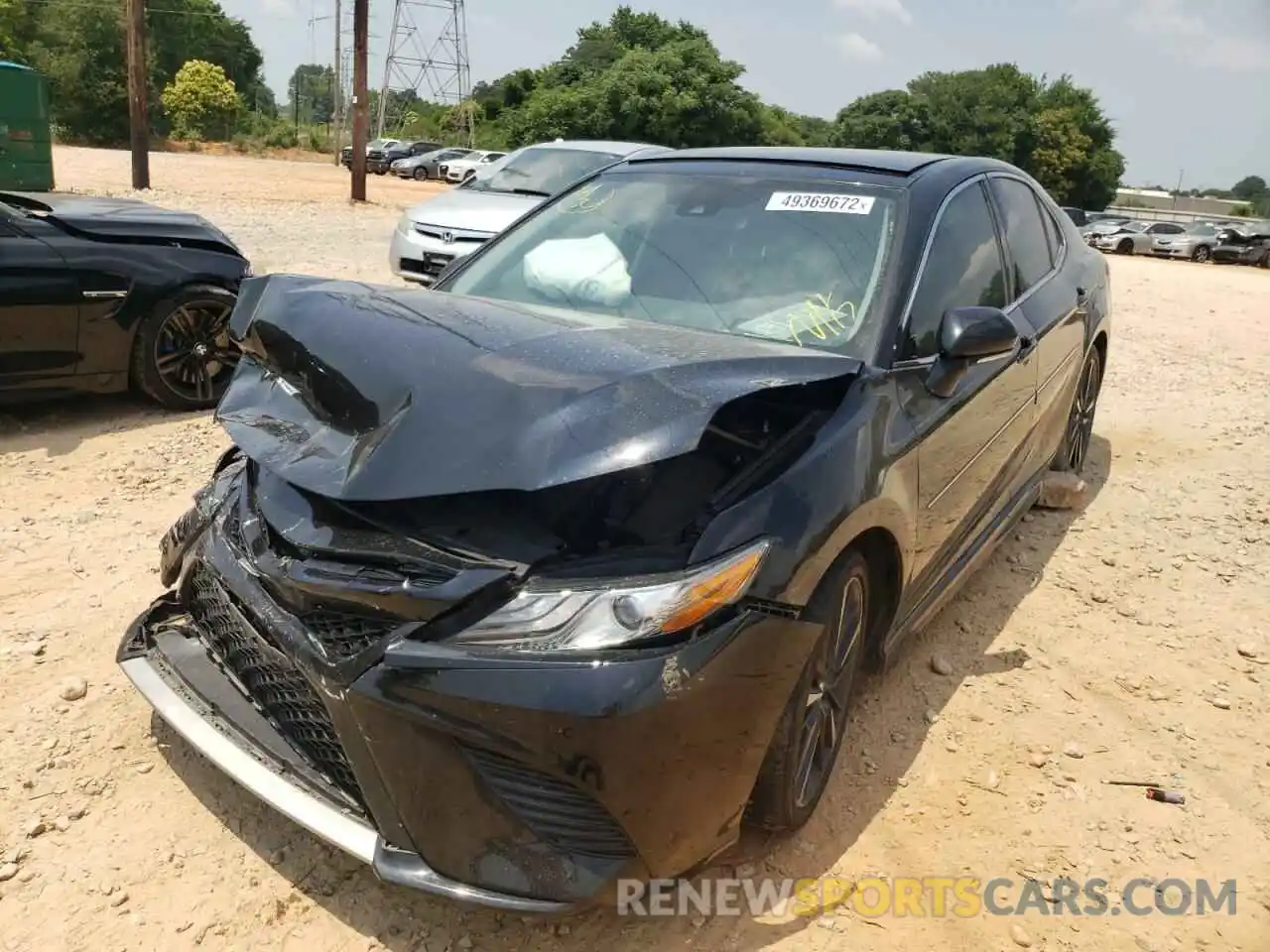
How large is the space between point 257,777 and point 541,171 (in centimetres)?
911

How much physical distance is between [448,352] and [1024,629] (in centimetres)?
263

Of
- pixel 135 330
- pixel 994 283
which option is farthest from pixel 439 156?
pixel 994 283

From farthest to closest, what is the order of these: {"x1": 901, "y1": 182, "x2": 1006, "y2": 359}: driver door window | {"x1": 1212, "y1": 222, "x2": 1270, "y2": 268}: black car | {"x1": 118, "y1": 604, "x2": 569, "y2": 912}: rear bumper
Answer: {"x1": 1212, "y1": 222, "x2": 1270, "y2": 268}: black car, {"x1": 901, "y1": 182, "x2": 1006, "y2": 359}: driver door window, {"x1": 118, "y1": 604, "x2": 569, "y2": 912}: rear bumper

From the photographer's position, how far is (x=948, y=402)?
298cm

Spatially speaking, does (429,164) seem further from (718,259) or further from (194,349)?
(718,259)

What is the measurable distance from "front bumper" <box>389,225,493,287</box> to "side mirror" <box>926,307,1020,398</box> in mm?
7084

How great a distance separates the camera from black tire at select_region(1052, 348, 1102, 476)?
513 cm

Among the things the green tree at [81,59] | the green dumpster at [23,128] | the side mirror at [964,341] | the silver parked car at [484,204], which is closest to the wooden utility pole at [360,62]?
the green dumpster at [23,128]

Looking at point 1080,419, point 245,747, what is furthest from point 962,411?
point 1080,419

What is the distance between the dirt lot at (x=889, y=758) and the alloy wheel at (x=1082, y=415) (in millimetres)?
260

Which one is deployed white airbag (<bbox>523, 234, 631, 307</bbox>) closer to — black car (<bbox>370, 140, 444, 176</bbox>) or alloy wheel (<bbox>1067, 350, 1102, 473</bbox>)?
alloy wheel (<bbox>1067, 350, 1102, 473</bbox>)

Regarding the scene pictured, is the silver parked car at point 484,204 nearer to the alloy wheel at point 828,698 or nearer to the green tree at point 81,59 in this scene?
the alloy wheel at point 828,698

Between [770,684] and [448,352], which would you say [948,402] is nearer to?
[770,684]

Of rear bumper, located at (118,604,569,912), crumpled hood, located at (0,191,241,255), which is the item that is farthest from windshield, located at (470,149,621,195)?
rear bumper, located at (118,604,569,912)
